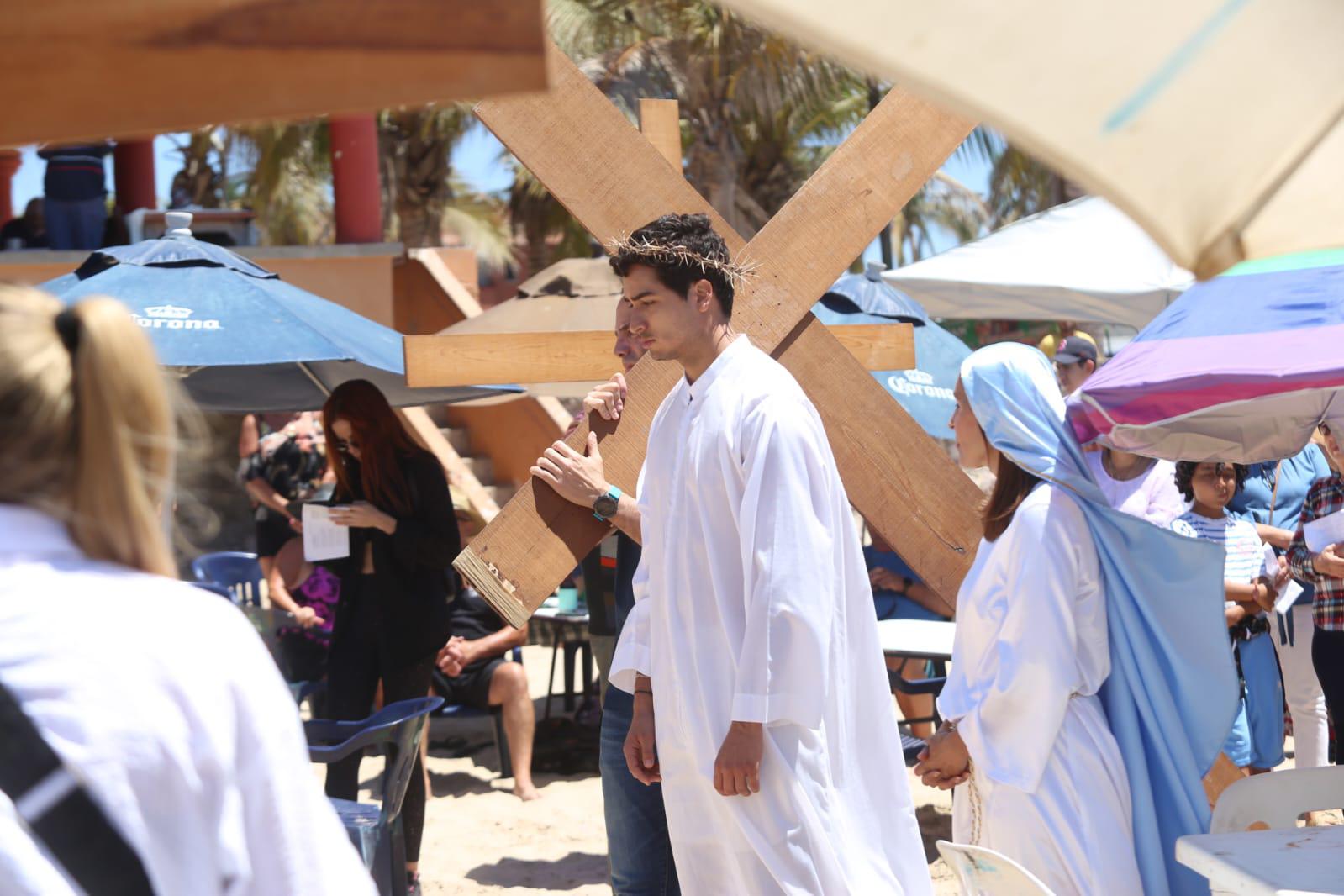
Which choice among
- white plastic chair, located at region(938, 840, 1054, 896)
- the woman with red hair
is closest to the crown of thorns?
white plastic chair, located at region(938, 840, 1054, 896)

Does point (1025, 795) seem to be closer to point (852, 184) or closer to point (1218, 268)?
point (852, 184)

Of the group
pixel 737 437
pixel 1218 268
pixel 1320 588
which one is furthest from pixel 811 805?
pixel 1320 588

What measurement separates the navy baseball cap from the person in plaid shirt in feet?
6.36

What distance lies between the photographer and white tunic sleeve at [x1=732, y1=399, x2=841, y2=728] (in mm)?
2846

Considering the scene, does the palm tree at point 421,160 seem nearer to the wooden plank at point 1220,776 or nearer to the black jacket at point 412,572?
the black jacket at point 412,572

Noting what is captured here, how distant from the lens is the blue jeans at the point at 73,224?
11391 millimetres

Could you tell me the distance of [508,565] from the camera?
3152 millimetres

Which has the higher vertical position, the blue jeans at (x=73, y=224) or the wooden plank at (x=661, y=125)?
the blue jeans at (x=73, y=224)

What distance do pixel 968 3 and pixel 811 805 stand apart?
2.08 meters

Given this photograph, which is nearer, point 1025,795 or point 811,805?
point 811,805

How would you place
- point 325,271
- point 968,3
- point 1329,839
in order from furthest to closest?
1. point 325,271
2. point 1329,839
3. point 968,3

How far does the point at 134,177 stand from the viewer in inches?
556

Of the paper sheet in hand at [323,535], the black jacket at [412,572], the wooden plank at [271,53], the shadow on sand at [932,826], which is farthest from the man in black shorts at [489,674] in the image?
the wooden plank at [271,53]

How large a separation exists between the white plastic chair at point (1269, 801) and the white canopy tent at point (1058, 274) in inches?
196
